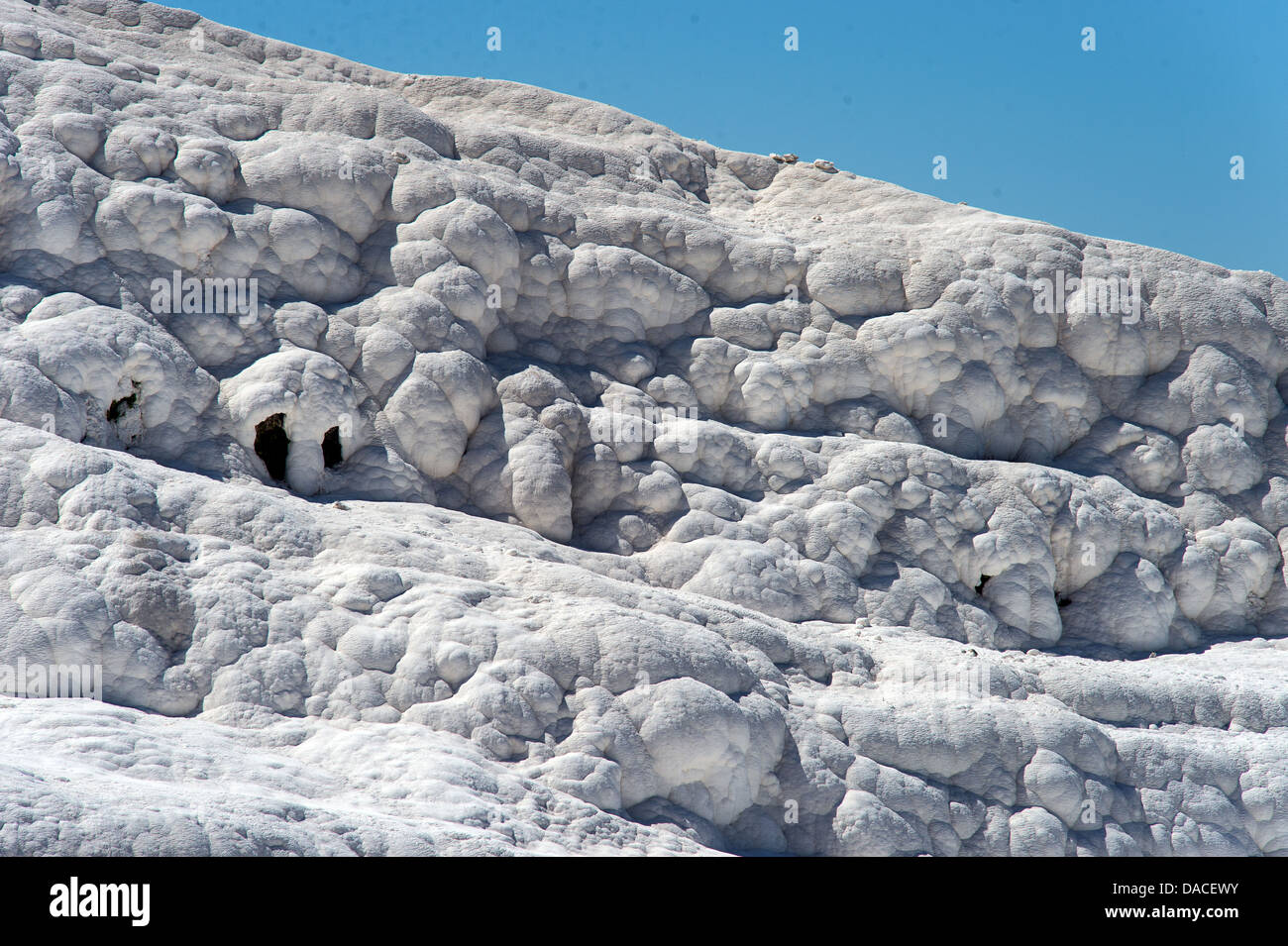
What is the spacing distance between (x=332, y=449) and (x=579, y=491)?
265 centimetres

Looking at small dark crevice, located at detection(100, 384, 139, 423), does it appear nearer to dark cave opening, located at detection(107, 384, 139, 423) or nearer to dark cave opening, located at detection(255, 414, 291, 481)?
dark cave opening, located at detection(107, 384, 139, 423)

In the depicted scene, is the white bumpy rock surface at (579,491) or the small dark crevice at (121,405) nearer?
the white bumpy rock surface at (579,491)

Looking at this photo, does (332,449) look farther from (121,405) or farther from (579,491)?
(579,491)

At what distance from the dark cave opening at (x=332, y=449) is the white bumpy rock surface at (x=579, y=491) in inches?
1.4

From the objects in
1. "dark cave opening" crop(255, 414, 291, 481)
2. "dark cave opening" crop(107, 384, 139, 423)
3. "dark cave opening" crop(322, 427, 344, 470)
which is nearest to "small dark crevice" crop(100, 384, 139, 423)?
"dark cave opening" crop(107, 384, 139, 423)

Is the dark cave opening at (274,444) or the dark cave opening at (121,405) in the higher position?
the dark cave opening at (121,405)

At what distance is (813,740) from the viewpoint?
8359 mm

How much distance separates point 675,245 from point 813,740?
24.1 ft

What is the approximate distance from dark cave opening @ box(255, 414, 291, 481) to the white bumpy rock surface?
7 cm

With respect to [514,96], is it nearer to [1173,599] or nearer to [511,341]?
[511,341]

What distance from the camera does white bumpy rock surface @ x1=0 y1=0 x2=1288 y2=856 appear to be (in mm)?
7301

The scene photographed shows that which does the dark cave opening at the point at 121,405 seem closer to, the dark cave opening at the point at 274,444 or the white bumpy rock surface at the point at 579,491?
the white bumpy rock surface at the point at 579,491

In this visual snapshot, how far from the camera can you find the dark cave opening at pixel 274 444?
33.8 ft

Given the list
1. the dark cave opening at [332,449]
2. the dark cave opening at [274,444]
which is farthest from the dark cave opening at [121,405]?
the dark cave opening at [332,449]
